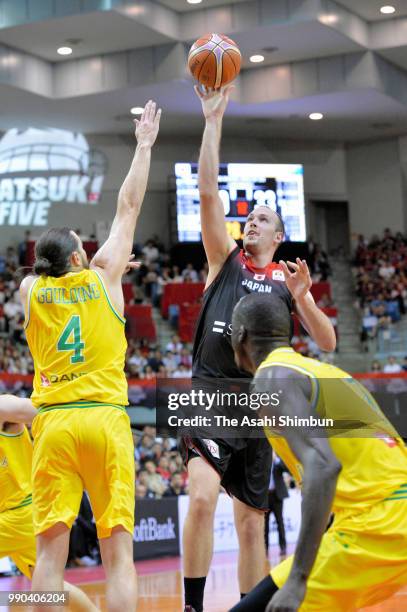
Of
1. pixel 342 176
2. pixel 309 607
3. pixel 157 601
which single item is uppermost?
pixel 342 176

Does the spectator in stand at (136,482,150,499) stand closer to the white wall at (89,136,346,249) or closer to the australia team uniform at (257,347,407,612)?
the australia team uniform at (257,347,407,612)

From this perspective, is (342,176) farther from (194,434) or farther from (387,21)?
(194,434)

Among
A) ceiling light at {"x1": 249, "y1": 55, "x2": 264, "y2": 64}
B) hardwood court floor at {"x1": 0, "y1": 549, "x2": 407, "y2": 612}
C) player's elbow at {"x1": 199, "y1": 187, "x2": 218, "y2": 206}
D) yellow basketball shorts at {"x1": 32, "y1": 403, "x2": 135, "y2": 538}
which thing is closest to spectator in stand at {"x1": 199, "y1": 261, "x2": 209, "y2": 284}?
ceiling light at {"x1": 249, "y1": 55, "x2": 264, "y2": 64}

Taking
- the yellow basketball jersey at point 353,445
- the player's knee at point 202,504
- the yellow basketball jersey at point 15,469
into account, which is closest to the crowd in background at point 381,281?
the yellow basketball jersey at point 15,469

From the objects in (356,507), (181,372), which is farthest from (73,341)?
(181,372)

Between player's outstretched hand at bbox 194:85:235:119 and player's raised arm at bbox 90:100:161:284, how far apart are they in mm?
372

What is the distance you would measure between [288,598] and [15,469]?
10.5ft

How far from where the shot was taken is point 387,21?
76.2ft

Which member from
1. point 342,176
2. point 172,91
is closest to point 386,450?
point 172,91

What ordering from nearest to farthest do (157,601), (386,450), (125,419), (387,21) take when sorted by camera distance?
1. (386,450)
2. (125,419)
3. (157,601)
4. (387,21)

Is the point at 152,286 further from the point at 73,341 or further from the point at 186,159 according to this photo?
the point at 73,341

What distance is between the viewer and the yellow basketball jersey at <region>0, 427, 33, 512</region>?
602 cm

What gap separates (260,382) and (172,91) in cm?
2103

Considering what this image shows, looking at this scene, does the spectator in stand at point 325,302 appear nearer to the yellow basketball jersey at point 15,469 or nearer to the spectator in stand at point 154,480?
the spectator in stand at point 154,480
